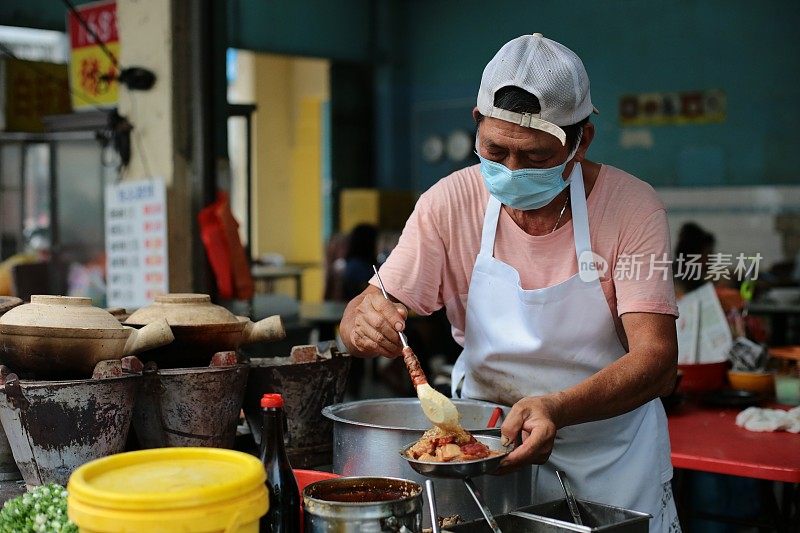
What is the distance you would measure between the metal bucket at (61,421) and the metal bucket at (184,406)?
114 mm

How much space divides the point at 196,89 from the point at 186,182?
52 cm

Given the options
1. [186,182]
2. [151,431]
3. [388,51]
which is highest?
[388,51]

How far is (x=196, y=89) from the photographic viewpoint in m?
5.46

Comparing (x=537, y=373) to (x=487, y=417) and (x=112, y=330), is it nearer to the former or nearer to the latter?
(x=487, y=417)

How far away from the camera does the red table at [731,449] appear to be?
3.05 metres

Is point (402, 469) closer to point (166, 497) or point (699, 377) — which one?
point (166, 497)

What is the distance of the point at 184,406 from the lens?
91.0 inches

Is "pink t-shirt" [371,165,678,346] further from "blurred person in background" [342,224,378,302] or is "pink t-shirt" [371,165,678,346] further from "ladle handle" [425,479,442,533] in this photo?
"blurred person in background" [342,224,378,302]

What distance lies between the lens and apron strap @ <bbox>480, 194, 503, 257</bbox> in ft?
8.14

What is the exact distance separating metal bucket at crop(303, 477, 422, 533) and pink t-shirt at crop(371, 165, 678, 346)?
76cm

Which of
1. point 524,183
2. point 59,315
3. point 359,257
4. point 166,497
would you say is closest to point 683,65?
point 359,257

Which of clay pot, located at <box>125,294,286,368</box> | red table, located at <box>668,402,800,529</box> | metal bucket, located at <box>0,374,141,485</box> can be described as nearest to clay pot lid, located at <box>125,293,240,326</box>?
clay pot, located at <box>125,294,286,368</box>

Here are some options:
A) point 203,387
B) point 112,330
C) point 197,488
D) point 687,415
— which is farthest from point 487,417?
point 687,415

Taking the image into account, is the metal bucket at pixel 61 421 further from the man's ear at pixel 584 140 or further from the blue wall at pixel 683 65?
the blue wall at pixel 683 65
